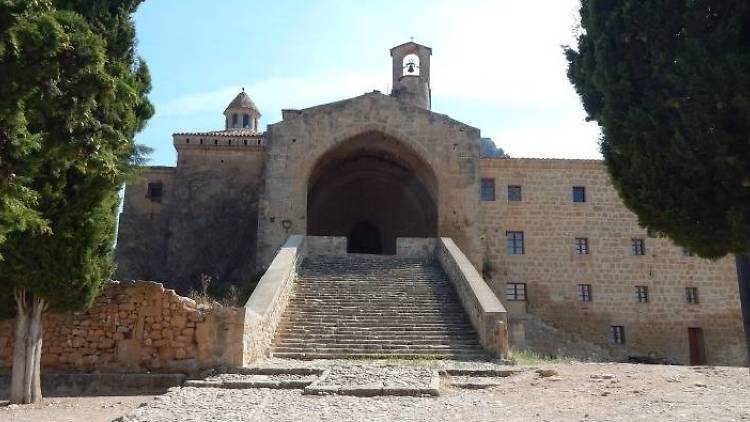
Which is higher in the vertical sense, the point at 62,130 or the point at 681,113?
the point at 681,113

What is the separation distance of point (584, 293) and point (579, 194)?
3.72 m

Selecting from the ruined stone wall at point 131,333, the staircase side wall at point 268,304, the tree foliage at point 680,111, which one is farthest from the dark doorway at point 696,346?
the ruined stone wall at point 131,333

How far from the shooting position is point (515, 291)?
22.8 metres

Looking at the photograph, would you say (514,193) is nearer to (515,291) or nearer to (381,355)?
(515,291)

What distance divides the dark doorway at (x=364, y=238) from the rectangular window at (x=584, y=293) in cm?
1031

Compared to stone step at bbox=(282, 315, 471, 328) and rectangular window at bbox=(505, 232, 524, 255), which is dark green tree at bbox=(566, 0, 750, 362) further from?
rectangular window at bbox=(505, 232, 524, 255)

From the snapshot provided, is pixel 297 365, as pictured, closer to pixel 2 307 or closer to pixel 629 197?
pixel 2 307

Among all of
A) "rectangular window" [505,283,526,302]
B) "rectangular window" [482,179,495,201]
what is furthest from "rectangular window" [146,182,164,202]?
"rectangular window" [505,283,526,302]

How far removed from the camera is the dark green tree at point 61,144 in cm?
569

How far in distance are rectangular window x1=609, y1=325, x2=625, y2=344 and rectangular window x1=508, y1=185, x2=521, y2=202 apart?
5.73 meters

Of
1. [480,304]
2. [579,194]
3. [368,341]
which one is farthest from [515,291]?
[368,341]

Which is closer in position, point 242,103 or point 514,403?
point 514,403

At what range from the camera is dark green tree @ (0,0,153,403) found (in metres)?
5.69

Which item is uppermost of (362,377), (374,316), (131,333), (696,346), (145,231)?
(145,231)
